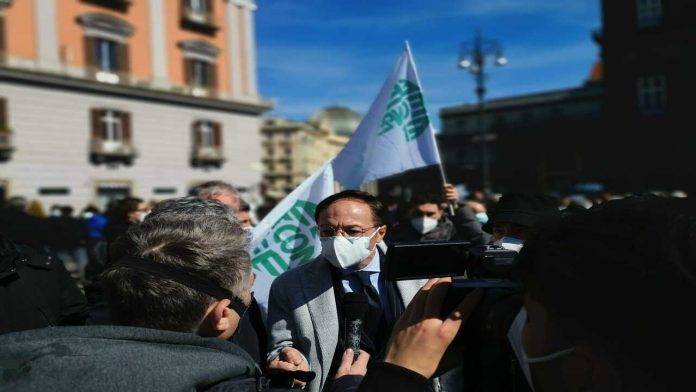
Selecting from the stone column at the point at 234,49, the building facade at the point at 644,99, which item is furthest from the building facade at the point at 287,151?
the stone column at the point at 234,49

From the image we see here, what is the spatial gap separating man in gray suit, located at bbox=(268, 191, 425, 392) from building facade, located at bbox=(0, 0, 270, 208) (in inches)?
781

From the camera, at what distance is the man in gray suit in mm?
2486

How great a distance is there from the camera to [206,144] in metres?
26.6

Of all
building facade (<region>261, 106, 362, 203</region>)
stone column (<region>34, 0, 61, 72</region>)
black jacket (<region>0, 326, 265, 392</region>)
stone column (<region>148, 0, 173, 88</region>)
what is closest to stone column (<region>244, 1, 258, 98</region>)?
stone column (<region>148, 0, 173, 88</region>)

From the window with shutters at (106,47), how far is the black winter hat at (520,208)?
2203 cm

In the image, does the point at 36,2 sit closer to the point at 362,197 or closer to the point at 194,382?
the point at 362,197

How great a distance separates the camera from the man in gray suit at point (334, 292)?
2486 mm

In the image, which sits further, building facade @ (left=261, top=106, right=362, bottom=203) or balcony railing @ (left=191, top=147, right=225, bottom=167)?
building facade @ (left=261, top=106, right=362, bottom=203)

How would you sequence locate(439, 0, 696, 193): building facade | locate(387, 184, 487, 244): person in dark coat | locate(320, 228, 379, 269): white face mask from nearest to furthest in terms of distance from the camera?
locate(320, 228, 379, 269): white face mask < locate(387, 184, 487, 244): person in dark coat < locate(439, 0, 696, 193): building facade

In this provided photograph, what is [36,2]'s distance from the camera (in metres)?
20.3

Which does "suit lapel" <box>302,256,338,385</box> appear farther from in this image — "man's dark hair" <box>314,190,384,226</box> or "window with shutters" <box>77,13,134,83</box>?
"window with shutters" <box>77,13,134,83</box>

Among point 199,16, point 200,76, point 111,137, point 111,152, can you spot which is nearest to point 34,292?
point 111,152

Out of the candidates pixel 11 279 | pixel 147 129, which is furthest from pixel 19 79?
pixel 11 279

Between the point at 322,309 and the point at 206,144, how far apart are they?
986 inches
